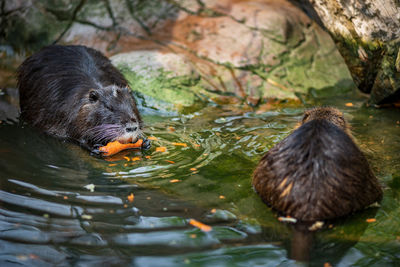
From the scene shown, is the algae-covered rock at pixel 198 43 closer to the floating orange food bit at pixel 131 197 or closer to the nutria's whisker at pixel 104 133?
the nutria's whisker at pixel 104 133

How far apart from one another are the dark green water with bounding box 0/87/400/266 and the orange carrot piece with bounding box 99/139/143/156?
9 centimetres

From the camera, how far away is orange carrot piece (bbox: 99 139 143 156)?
4.43m

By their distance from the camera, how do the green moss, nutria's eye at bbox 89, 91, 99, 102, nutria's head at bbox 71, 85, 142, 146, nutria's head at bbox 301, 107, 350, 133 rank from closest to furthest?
nutria's head at bbox 301, 107, 350, 133, nutria's head at bbox 71, 85, 142, 146, nutria's eye at bbox 89, 91, 99, 102, the green moss

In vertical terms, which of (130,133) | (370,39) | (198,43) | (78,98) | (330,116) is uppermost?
(370,39)

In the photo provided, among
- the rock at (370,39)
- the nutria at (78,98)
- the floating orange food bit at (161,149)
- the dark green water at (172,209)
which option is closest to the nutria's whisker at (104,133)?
the nutria at (78,98)

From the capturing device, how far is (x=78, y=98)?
493cm

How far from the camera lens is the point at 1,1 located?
6.78m

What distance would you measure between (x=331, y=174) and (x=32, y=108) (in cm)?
350

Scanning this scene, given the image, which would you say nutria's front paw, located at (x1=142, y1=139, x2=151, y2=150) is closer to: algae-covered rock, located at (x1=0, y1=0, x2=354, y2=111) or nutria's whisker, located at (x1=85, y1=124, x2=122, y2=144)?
nutria's whisker, located at (x1=85, y1=124, x2=122, y2=144)

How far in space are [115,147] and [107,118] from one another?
0.32 meters

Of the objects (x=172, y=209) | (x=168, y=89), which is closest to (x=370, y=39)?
(x=168, y=89)

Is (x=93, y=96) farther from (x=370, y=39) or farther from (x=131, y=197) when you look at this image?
(x=370, y=39)

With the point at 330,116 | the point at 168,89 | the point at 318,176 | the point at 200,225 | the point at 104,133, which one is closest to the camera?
the point at 318,176

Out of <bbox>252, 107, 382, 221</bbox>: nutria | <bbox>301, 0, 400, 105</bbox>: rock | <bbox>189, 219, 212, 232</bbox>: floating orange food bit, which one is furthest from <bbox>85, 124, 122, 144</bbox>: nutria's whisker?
<bbox>301, 0, 400, 105</bbox>: rock
